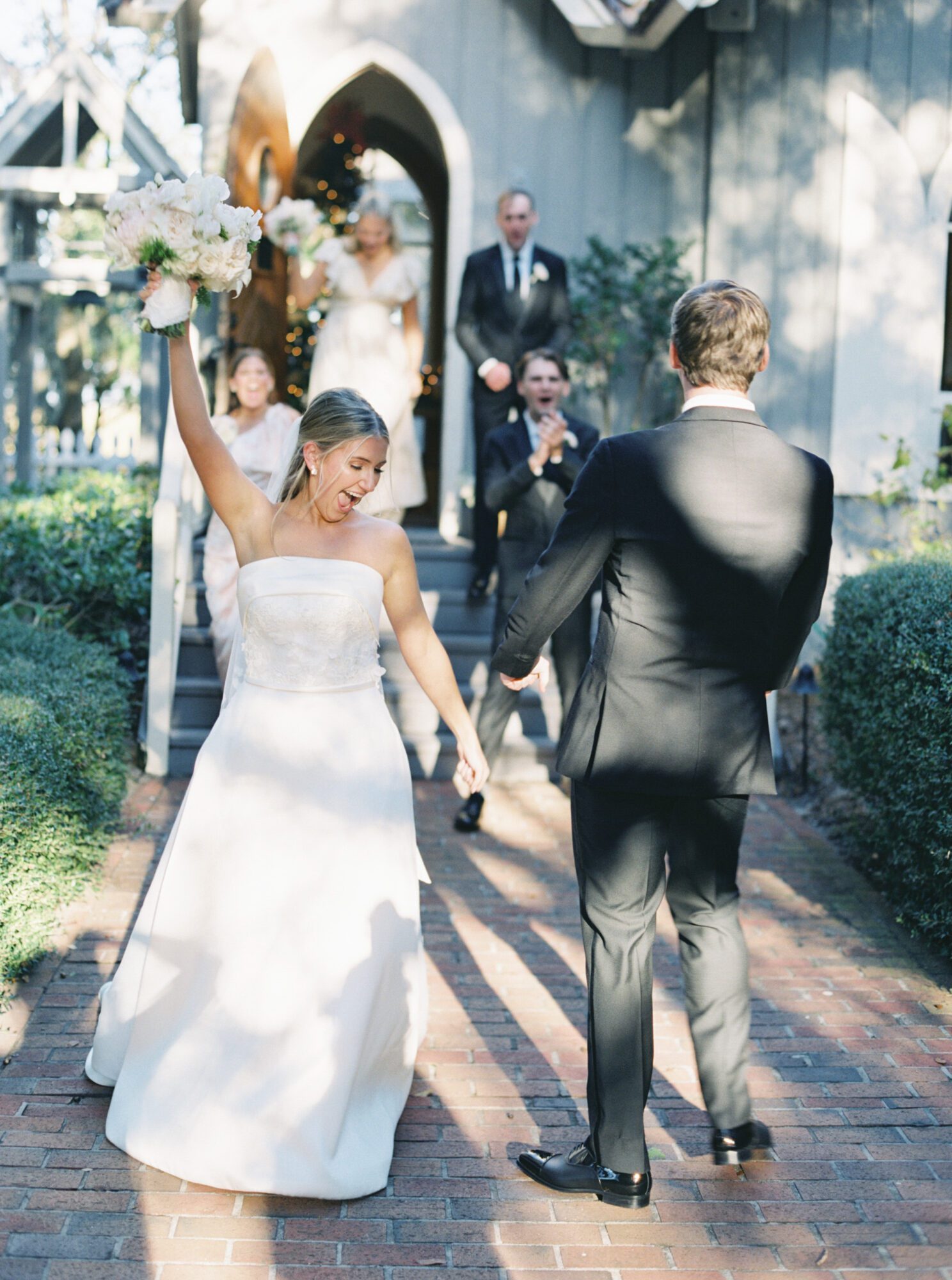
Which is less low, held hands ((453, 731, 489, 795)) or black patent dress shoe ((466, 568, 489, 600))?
black patent dress shoe ((466, 568, 489, 600))

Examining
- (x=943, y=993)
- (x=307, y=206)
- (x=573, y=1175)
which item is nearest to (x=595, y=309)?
(x=307, y=206)

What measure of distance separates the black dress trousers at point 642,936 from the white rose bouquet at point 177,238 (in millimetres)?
1615

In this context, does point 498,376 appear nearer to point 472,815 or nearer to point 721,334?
point 472,815

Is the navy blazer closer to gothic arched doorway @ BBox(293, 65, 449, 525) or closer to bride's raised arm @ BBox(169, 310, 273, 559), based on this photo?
bride's raised arm @ BBox(169, 310, 273, 559)

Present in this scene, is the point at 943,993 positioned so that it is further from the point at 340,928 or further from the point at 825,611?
the point at 825,611

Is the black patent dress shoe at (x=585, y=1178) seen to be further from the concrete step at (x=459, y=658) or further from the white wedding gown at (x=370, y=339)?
the white wedding gown at (x=370, y=339)

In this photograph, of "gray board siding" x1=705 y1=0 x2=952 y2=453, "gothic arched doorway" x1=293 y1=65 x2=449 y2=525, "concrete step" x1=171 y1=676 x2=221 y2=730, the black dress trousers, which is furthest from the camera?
"gothic arched doorway" x1=293 y1=65 x2=449 y2=525

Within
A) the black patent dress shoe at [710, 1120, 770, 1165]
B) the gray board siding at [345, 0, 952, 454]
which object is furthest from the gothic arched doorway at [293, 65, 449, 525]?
the black patent dress shoe at [710, 1120, 770, 1165]

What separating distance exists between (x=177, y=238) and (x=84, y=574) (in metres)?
5.15

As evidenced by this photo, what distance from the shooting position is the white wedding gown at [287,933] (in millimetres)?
3248

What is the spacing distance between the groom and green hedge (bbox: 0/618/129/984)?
2104 millimetres

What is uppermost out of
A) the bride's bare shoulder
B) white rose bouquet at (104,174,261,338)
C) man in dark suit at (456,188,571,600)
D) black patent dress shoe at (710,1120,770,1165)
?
man in dark suit at (456,188,571,600)

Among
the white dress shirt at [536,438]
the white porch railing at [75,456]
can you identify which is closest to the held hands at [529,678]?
the white dress shirt at [536,438]

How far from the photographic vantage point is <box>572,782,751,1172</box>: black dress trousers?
10.3ft
